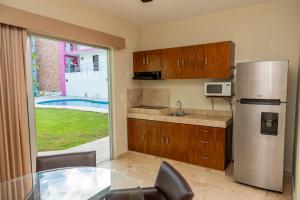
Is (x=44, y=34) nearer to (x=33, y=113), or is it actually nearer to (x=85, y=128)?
(x=33, y=113)

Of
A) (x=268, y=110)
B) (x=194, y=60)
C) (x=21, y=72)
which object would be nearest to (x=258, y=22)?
(x=194, y=60)

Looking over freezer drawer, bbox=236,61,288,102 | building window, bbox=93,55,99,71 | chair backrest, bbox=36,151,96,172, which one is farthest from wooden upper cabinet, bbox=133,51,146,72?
chair backrest, bbox=36,151,96,172

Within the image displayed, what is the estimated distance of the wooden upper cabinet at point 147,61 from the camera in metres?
3.83

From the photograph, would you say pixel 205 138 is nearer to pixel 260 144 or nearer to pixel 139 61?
pixel 260 144

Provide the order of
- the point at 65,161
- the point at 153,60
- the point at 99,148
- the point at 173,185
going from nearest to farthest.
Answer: the point at 173,185 < the point at 65,161 < the point at 153,60 < the point at 99,148

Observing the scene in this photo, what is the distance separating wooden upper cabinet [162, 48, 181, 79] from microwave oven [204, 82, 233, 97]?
561 mm

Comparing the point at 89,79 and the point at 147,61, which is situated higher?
the point at 147,61

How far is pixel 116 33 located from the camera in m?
3.71

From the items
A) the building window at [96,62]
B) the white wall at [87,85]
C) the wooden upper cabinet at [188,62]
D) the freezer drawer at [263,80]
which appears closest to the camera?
the freezer drawer at [263,80]

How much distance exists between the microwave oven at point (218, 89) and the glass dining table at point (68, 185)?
211 centimetres

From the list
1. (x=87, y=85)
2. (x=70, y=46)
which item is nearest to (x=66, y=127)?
(x=87, y=85)

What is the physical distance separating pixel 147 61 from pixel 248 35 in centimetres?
188

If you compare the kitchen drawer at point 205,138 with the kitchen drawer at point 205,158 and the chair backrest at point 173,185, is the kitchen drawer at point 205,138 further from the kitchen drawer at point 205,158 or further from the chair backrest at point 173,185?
the chair backrest at point 173,185

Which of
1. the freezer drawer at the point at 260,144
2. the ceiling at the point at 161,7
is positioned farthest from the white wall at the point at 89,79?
the freezer drawer at the point at 260,144
